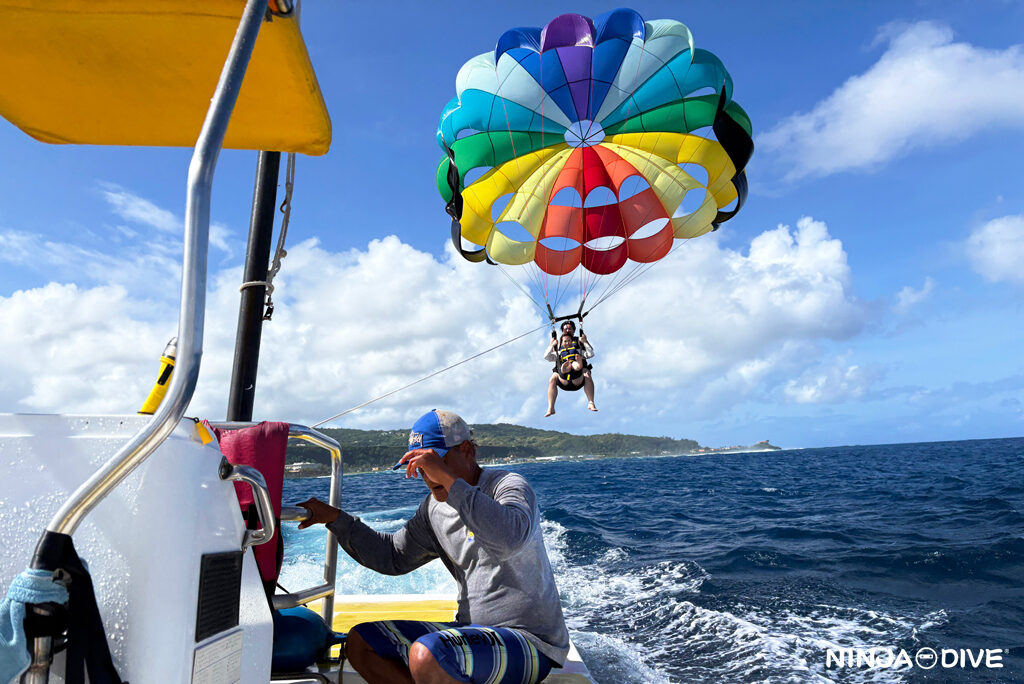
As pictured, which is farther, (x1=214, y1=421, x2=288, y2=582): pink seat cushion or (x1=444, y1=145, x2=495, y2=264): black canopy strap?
(x1=444, y1=145, x2=495, y2=264): black canopy strap

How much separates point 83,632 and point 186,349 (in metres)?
0.53

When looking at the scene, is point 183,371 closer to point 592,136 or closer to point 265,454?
point 265,454

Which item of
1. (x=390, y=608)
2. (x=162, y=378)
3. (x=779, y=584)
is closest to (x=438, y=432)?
(x=162, y=378)

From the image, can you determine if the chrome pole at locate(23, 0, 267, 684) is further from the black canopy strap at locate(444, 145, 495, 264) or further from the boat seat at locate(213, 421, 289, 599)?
the black canopy strap at locate(444, 145, 495, 264)

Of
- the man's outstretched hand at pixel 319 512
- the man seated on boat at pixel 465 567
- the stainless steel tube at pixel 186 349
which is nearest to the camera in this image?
the stainless steel tube at pixel 186 349

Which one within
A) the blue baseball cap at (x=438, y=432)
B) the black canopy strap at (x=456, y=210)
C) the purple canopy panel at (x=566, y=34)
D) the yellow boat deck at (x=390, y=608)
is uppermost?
the purple canopy panel at (x=566, y=34)

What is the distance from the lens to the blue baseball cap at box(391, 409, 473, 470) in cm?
275

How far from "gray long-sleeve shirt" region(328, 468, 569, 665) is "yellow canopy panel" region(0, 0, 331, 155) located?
135 centimetres

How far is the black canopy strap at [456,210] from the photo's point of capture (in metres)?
9.66

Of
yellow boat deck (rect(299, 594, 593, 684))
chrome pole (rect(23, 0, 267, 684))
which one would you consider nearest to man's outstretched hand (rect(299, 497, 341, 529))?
chrome pole (rect(23, 0, 267, 684))

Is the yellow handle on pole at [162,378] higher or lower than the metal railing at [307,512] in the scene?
higher

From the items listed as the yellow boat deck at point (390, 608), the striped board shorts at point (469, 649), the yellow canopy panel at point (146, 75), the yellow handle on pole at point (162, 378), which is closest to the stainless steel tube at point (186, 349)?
the yellow canopy panel at point (146, 75)

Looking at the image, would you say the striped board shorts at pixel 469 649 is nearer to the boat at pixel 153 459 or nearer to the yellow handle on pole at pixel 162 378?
the boat at pixel 153 459

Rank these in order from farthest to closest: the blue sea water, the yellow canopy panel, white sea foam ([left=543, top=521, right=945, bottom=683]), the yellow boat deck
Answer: the blue sea water < white sea foam ([left=543, top=521, right=945, bottom=683]) < the yellow boat deck < the yellow canopy panel
